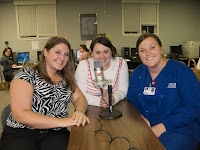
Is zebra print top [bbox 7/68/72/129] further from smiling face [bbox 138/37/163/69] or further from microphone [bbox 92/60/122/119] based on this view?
smiling face [bbox 138/37/163/69]

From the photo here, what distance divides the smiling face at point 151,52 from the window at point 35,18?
5.52m

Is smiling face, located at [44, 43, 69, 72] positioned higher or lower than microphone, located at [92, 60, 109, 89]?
higher

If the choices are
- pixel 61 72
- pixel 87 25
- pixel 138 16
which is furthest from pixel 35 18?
pixel 61 72

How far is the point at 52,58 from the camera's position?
60.2 inches

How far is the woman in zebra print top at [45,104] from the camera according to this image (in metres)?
1.25

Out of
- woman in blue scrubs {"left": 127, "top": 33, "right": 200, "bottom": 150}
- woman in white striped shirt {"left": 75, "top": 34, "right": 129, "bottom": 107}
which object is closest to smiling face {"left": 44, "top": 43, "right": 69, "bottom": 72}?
woman in white striped shirt {"left": 75, "top": 34, "right": 129, "bottom": 107}

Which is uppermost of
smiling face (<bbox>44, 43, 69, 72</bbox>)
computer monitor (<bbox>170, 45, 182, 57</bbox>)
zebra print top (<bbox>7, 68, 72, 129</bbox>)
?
computer monitor (<bbox>170, 45, 182, 57</bbox>)

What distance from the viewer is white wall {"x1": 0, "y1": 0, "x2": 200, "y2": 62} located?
6.42 meters

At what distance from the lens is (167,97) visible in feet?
4.82

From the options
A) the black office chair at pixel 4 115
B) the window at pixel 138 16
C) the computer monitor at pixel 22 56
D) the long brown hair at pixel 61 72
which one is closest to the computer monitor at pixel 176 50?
the window at pixel 138 16

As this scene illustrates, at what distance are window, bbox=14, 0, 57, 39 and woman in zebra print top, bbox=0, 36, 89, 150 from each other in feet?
17.2

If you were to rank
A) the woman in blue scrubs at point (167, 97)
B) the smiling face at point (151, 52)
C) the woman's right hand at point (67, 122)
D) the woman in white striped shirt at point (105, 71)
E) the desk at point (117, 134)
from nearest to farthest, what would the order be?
the desk at point (117, 134) < the woman's right hand at point (67, 122) < the woman in blue scrubs at point (167, 97) < the smiling face at point (151, 52) < the woman in white striped shirt at point (105, 71)

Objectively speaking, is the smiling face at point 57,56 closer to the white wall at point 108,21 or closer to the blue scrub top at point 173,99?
the blue scrub top at point 173,99

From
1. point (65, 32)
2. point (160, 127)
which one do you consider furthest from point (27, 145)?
point (65, 32)
